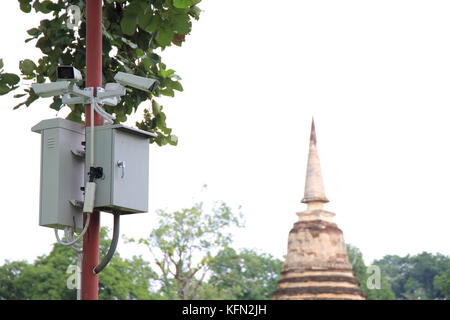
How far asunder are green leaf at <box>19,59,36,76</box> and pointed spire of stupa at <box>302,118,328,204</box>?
1167 inches

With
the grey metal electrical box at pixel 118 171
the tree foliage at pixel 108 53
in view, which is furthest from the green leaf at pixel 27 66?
the grey metal electrical box at pixel 118 171

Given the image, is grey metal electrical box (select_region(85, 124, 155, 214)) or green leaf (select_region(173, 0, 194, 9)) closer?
grey metal electrical box (select_region(85, 124, 155, 214))

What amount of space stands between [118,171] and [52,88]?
678 millimetres

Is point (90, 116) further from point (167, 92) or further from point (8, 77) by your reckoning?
point (167, 92)

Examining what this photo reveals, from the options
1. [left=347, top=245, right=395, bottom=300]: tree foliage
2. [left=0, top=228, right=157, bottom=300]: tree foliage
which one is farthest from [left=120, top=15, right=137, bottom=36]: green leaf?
[left=347, top=245, right=395, bottom=300]: tree foliage

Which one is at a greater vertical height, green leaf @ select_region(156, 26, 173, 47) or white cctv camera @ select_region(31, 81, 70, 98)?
green leaf @ select_region(156, 26, 173, 47)

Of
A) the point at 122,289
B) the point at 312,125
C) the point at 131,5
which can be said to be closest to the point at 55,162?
the point at 131,5

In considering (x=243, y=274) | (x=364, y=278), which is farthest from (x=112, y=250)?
(x=364, y=278)

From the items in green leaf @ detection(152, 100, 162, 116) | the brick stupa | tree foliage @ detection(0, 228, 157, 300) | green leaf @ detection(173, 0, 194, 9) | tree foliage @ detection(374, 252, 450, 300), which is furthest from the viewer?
tree foliage @ detection(374, 252, 450, 300)

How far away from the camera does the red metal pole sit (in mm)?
6371

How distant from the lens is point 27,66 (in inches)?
341

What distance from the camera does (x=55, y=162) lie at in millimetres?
6328

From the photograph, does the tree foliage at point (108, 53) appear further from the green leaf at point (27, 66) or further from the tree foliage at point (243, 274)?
the tree foliage at point (243, 274)

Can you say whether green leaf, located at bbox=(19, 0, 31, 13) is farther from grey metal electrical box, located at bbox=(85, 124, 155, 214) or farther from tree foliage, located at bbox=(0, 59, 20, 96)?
grey metal electrical box, located at bbox=(85, 124, 155, 214)
